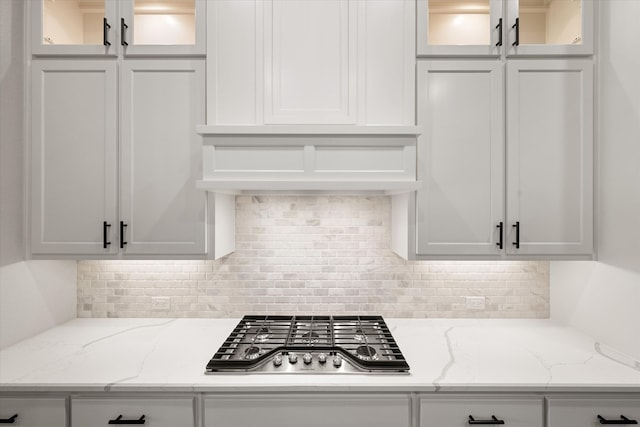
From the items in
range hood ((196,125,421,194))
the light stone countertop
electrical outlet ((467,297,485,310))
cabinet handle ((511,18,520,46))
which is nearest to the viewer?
the light stone countertop

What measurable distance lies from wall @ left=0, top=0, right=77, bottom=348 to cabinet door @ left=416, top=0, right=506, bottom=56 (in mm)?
1861

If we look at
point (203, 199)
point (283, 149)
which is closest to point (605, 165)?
point (283, 149)

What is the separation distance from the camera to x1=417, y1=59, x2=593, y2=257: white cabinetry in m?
1.86

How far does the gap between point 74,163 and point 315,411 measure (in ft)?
5.10

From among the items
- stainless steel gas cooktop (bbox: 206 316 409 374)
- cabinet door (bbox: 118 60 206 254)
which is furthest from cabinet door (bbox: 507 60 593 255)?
cabinet door (bbox: 118 60 206 254)

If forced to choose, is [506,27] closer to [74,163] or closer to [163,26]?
[163,26]

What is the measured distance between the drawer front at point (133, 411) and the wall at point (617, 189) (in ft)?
6.01

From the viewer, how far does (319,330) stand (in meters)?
1.98

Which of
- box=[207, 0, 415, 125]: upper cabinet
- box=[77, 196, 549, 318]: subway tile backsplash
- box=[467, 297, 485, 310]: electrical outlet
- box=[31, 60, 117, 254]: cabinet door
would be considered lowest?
box=[467, 297, 485, 310]: electrical outlet

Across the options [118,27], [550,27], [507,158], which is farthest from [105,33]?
[550,27]

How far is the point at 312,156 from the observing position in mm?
1744

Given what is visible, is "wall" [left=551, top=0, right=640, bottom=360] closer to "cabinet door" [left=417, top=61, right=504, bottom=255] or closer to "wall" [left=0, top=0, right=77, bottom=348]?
"cabinet door" [left=417, top=61, right=504, bottom=255]

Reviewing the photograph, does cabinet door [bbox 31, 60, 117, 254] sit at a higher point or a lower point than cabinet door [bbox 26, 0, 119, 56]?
lower

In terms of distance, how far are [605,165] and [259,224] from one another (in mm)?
1735
